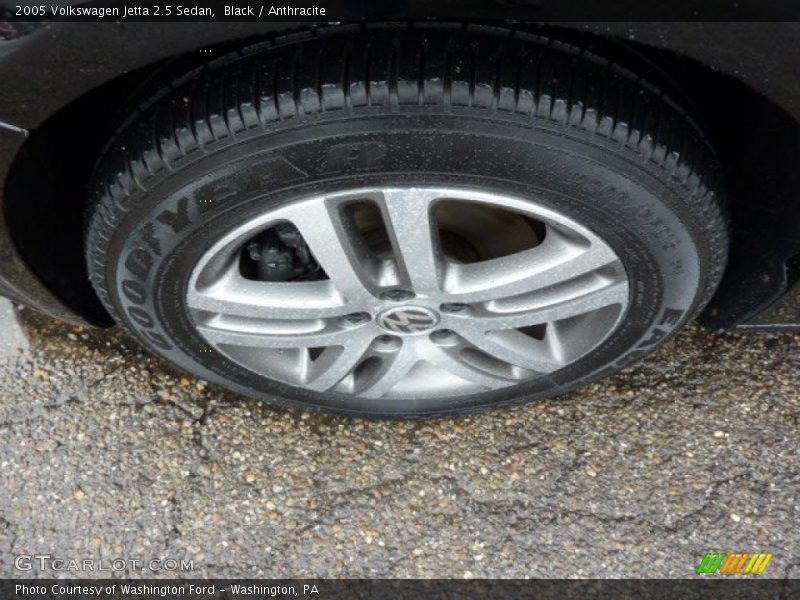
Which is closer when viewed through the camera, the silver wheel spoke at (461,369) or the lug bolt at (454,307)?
the lug bolt at (454,307)

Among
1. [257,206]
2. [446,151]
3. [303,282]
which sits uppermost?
[446,151]

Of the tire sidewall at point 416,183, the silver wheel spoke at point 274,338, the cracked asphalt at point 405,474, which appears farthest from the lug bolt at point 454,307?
the cracked asphalt at point 405,474

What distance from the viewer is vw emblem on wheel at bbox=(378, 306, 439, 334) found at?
6.56ft

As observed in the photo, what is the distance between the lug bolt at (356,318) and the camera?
6.67 ft

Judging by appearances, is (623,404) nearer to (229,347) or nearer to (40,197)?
(229,347)

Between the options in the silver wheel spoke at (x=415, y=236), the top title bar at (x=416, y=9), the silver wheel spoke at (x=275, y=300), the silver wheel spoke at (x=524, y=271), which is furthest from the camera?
the silver wheel spoke at (x=275, y=300)

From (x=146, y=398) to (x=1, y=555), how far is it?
1.70 ft

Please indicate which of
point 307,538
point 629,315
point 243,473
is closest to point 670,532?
point 629,315

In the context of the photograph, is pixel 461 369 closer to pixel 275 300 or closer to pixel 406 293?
pixel 406 293

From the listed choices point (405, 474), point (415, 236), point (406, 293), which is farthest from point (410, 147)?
point (405, 474)

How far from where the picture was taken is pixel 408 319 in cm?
204

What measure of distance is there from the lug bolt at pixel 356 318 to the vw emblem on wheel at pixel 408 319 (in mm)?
33

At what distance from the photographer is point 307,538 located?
7.29ft

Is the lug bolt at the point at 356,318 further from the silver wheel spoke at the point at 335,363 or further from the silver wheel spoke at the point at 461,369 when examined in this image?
the silver wheel spoke at the point at 461,369
